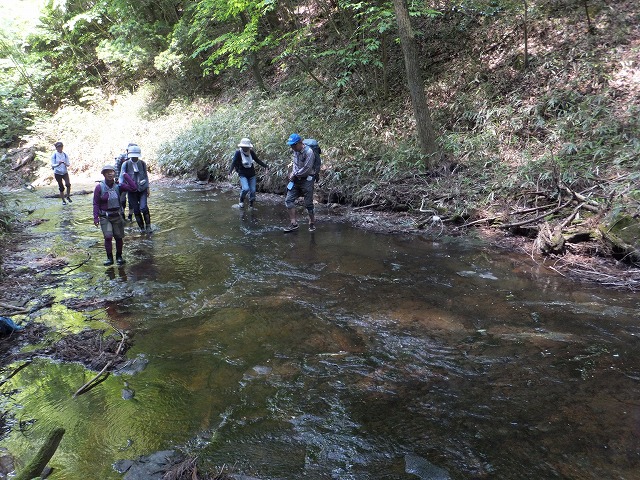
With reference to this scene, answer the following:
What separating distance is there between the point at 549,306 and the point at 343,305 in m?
2.66

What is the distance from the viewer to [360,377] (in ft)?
13.7

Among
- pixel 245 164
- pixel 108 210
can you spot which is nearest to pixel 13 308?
pixel 108 210

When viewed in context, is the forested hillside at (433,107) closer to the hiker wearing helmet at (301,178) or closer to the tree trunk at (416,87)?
the tree trunk at (416,87)

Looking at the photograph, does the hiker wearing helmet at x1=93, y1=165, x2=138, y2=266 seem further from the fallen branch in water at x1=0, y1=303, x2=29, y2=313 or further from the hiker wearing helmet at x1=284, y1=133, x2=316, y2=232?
the hiker wearing helmet at x1=284, y1=133, x2=316, y2=232

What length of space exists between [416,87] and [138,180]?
675 cm

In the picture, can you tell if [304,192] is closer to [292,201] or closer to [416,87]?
[292,201]

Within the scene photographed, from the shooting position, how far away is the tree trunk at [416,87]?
9500 millimetres

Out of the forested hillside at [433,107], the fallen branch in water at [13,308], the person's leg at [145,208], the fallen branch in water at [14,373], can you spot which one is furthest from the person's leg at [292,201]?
the fallen branch in water at [14,373]

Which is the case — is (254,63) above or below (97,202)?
above

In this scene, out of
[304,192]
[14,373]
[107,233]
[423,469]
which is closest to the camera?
[423,469]

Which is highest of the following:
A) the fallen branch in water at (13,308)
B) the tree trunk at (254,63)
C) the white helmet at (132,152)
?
the tree trunk at (254,63)

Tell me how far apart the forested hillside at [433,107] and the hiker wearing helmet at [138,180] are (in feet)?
15.0

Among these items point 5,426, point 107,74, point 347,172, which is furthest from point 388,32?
point 107,74

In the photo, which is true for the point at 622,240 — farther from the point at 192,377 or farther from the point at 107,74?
the point at 107,74
